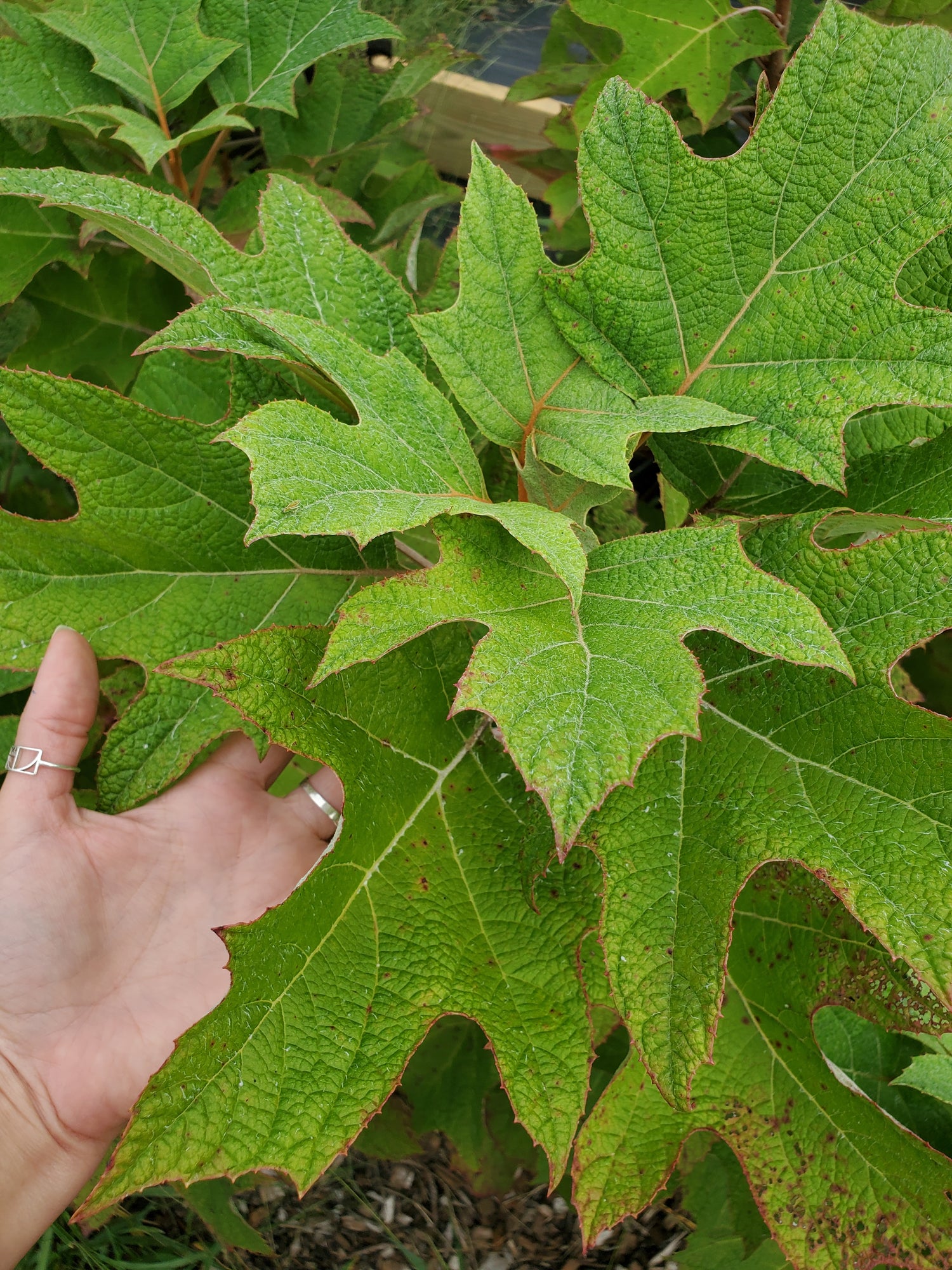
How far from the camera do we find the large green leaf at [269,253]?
795mm

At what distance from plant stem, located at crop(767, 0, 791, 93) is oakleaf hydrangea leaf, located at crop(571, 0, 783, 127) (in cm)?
4

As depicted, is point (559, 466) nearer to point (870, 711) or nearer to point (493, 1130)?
point (870, 711)

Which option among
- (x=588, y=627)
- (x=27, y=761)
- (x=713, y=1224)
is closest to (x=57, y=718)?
(x=27, y=761)


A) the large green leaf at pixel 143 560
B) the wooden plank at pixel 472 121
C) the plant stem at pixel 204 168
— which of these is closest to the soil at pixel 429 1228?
the large green leaf at pixel 143 560

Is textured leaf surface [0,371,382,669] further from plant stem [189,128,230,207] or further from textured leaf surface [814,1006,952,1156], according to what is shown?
textured leaf surface [814,1006,952,1156]

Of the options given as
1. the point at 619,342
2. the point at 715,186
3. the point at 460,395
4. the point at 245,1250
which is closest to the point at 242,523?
the point at 460,395

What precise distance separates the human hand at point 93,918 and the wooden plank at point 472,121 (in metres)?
1.39

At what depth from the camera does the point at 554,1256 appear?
1636mm

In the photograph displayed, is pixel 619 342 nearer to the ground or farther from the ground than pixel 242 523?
farther from the ground

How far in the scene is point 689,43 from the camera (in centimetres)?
120

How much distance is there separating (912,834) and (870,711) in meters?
0.10

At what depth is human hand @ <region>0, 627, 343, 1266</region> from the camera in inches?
37.9

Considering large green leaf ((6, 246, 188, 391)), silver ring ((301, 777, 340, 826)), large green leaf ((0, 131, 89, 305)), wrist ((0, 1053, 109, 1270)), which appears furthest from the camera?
large green leaf ((6, 246, 188, 391))

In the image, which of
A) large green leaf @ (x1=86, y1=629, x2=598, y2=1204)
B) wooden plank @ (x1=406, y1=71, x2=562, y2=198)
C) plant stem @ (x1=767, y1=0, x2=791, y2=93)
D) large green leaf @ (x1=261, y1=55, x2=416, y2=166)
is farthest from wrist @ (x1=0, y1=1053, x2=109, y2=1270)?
wooden plank @ (x1=406, y1=71, x2=562, y2=198)
